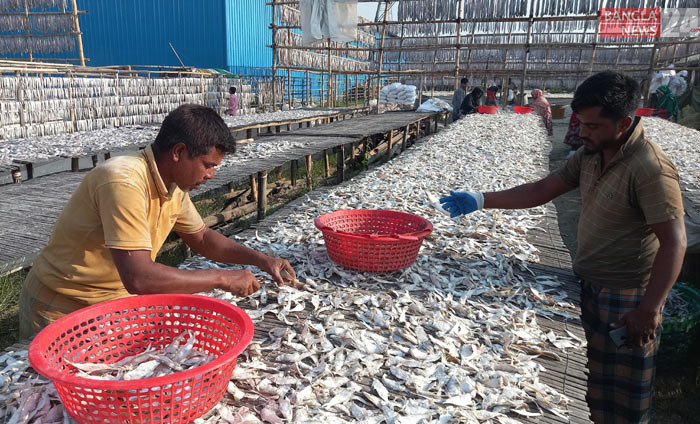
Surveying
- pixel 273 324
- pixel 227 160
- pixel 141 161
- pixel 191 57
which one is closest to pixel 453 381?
pixel 273 324

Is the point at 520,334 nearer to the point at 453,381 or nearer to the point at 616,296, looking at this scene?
the point at 453,381

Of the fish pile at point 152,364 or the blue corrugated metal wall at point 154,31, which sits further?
the blue corrugated metal wall at point 154,31

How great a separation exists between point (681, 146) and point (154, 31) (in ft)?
71.9

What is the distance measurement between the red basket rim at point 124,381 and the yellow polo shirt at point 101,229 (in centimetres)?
23

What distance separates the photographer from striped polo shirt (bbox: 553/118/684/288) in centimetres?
192

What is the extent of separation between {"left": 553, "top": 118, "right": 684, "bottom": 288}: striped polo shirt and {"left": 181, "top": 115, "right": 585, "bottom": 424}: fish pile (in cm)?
28

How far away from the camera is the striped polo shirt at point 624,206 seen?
6.30 feet

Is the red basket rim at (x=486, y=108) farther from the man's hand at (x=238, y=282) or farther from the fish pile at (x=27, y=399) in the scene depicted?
the fish pile at (x=27, y=399)

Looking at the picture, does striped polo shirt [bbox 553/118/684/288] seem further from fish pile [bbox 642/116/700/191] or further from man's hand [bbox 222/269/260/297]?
fish pile [bbox 642/116/700/191]

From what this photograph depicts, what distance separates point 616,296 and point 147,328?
2171 millimetres

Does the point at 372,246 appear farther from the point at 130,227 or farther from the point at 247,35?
the point at 247,35

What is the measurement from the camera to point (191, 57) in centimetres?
2177

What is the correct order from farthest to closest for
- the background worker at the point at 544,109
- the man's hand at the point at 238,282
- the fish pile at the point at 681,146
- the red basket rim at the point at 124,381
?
1. the background worker at the point at 544,109
2. the fish pile at the point at 681,146
3. the man's hand at the point at 238,282
4. the red basket rim at the point at 124,381

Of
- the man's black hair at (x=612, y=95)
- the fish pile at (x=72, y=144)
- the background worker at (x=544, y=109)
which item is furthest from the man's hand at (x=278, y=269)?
the background worker at (x=544, y=109)
